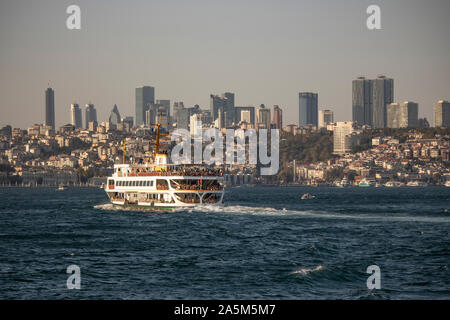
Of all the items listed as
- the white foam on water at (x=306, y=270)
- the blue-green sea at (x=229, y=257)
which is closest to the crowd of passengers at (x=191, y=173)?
the blue-green sea at (x=229, y=257)

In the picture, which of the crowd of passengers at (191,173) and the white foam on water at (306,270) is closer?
the white foam on water at (306,270)

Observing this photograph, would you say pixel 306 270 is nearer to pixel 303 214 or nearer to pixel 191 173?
pixel 303 214

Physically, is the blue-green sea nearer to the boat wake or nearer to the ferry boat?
the boat wake

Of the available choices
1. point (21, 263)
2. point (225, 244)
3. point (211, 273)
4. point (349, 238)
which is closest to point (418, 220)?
point (349, 238)

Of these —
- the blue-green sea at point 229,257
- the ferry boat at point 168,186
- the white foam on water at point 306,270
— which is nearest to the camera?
the blue-green sea at point 229,257

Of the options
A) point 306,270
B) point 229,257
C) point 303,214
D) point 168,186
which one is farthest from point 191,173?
point 306,270

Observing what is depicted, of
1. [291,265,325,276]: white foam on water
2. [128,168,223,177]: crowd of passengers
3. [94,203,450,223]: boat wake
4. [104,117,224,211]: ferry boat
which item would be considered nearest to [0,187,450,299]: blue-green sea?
[291,265,325,276]: white foam on water

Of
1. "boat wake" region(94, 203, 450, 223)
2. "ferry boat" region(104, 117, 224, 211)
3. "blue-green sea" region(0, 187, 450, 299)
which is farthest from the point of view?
"ferry boat" region(104, 117, 224, 211)

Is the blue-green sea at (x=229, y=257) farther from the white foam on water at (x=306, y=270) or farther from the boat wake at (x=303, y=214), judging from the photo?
the boat wake at (x=303, y=214)
